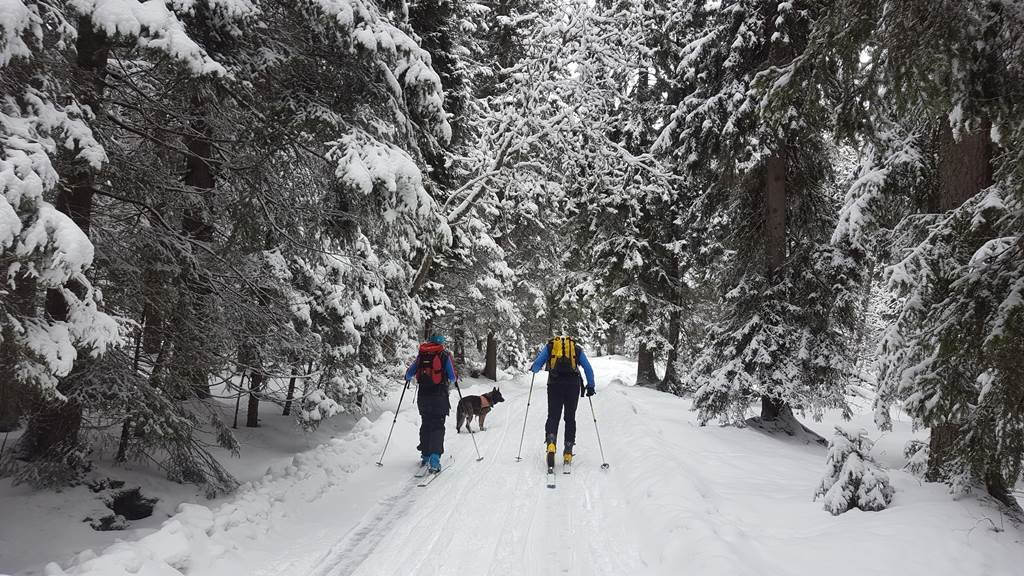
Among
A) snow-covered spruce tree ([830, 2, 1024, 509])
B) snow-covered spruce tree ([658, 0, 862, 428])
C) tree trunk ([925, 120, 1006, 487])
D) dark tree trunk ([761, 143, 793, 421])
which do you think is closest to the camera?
snow-covered spruce tree ([830, 2, 1024, 509])

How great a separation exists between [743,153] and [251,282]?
10101 mm

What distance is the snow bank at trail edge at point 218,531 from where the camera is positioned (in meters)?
4.20

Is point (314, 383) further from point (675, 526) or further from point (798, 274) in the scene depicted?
point (798, 274)

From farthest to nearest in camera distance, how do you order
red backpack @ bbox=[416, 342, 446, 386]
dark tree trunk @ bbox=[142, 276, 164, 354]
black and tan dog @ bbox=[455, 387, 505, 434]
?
black and tan dog @ bbox=[455, 387, 505, 434], red backpack @ bbox=[416, 342, 446, 386], dark tree trunk @ bbox=[142, 276, 164, 354]

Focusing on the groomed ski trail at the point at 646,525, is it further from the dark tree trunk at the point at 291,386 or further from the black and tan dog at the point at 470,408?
the black and tan dog at the point at 470,408

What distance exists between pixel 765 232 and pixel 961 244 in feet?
23.7

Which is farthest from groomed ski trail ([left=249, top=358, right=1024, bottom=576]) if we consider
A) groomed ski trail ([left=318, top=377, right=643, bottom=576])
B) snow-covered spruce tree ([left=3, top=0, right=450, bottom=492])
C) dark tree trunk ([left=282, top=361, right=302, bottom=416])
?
snow-covered spruce tree ([left=3, top=0, right=450, bottom=492])

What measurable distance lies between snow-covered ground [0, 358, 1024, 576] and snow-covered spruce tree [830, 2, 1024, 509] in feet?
2.65

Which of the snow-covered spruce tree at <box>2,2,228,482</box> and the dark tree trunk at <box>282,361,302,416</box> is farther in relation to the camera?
the dark tree trunk at <box>282,361,302,416</box>

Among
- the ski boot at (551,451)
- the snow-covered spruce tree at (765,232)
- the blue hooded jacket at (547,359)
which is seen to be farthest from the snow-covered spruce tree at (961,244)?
the snow-covered spruce tree at (765,232)

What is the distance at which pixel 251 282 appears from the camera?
689cm

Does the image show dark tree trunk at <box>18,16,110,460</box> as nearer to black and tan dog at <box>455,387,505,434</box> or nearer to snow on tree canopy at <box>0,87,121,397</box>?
snow on tree canopy at <box>0,87,121,397</box>

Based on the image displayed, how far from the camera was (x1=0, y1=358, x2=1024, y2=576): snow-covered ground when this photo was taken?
4.42 m

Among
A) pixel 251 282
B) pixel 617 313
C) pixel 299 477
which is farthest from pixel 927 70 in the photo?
pixel 617 313
